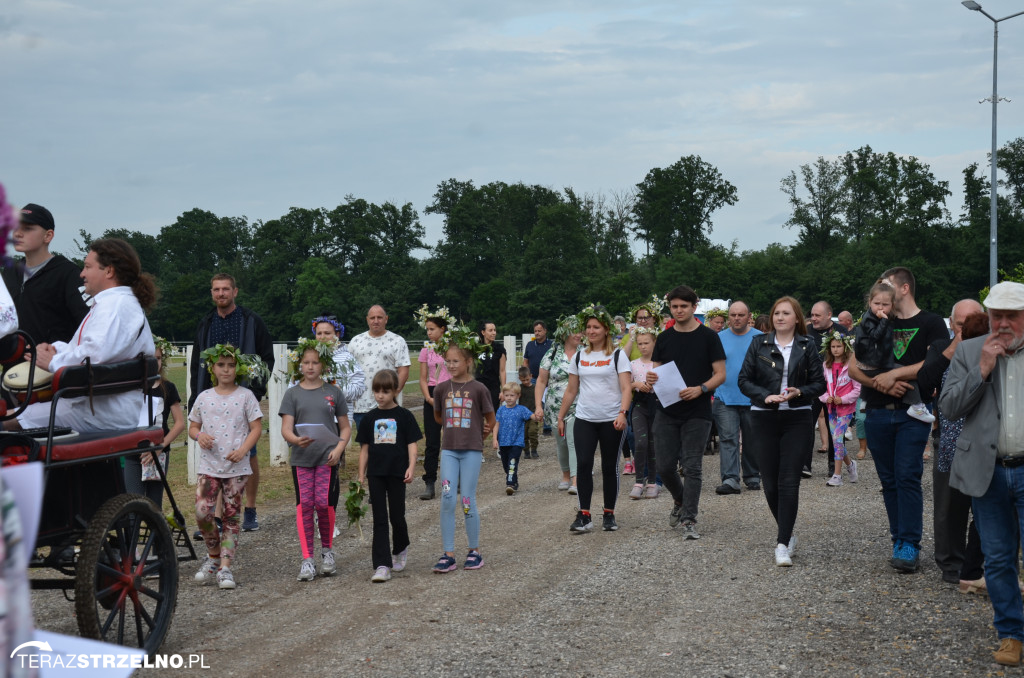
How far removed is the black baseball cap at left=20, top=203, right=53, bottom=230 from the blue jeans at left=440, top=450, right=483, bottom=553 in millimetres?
3382

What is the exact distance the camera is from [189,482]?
13.0 metres

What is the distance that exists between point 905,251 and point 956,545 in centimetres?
6869

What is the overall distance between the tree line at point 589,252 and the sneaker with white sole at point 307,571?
211 ft

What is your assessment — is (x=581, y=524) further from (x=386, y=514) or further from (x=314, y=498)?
(x=314, y=498)

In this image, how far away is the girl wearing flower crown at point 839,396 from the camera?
1243 cm

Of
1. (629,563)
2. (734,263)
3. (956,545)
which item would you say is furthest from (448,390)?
(734,263)

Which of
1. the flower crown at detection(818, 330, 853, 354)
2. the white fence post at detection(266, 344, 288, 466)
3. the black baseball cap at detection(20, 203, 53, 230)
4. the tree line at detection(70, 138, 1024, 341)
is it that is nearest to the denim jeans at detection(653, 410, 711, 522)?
the flower crown at detection(818, 330, 853, 354)

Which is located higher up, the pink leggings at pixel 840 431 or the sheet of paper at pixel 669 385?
the sheet of paper at pixel 669 385

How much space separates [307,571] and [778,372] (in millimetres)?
3997

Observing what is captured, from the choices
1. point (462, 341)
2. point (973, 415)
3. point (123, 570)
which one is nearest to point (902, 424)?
point (973, 415)

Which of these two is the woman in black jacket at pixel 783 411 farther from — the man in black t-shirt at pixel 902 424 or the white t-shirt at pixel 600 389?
the white t-shirt at pixel 600 389

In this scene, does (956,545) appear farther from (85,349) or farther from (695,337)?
(85,349)

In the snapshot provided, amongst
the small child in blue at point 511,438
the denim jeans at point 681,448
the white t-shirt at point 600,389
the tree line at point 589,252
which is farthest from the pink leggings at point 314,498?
the tree line at point 589,252

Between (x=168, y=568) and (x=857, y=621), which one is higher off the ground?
(x=168, y=568)
